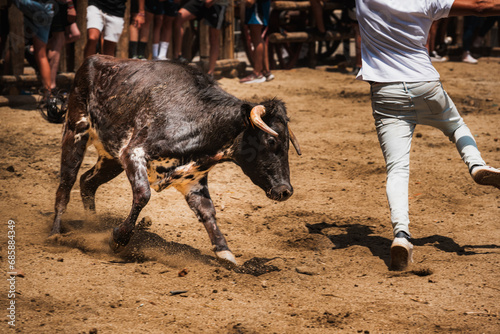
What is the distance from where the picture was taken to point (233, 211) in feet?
19.6

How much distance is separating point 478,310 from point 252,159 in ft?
6.40

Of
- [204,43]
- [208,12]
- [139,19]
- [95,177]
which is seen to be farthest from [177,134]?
[204,43]

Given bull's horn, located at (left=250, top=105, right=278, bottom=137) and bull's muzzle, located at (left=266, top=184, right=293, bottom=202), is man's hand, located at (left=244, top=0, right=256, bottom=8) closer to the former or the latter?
bull's horn, located at (left=250, top=105, right=278, bottom=137)

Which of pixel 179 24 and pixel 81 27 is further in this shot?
pixel 179 24

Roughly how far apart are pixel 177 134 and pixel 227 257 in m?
1.02

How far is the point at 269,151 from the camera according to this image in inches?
187

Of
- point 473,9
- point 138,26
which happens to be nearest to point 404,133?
point 473,9

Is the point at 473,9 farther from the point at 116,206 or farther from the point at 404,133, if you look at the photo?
the point at 116,206

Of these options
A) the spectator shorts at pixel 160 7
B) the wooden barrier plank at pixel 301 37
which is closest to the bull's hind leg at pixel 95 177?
the spectator shorts at pixel 160 7

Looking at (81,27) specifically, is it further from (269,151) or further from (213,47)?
(269,151)

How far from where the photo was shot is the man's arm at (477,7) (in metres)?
4.16

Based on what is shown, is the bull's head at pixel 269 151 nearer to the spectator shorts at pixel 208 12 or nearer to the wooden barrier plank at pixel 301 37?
the spectator shorts at pixel 208 12

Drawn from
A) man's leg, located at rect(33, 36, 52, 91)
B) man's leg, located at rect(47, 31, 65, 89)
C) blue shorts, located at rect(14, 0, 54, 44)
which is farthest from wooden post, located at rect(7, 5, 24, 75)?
man's leg, located at rect(33, 36, 52, 91)

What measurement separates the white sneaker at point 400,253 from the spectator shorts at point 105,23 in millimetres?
5965
